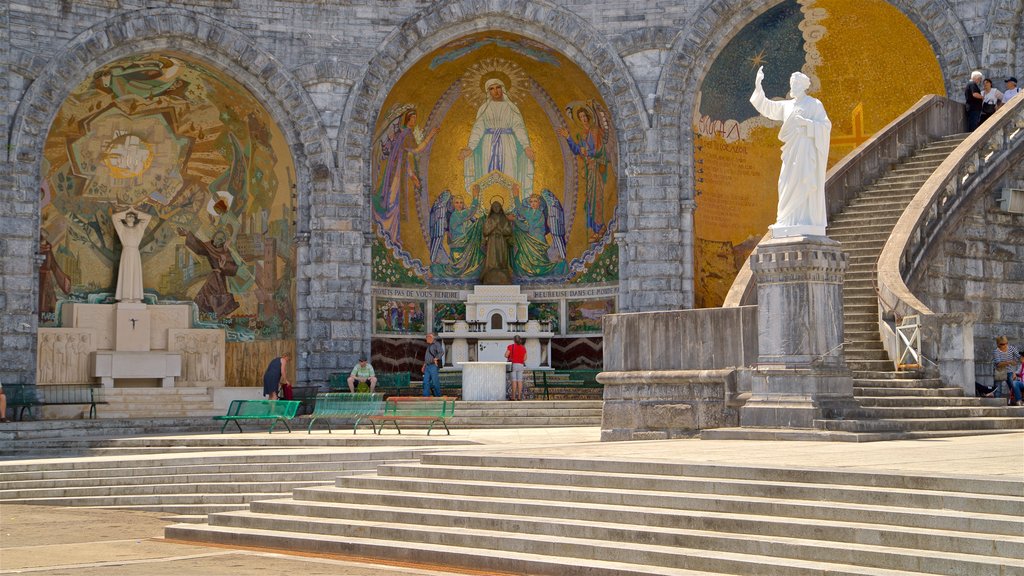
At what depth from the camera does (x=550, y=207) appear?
27672mm

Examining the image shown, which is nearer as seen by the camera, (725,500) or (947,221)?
(725,500)

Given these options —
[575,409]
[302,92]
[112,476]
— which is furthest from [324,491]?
[302,92]

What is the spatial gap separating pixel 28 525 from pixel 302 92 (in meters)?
14.0

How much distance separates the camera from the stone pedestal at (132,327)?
80.9ft

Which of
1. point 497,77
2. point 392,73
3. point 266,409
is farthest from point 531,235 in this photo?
point 266,409

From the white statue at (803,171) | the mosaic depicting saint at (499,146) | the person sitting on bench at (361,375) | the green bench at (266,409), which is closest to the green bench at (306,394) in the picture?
the person sitting on bench at (361,375)

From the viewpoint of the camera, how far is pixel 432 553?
9664 mm

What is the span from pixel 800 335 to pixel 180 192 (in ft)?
52.3

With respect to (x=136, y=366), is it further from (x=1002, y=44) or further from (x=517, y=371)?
(x=1002, y=44)

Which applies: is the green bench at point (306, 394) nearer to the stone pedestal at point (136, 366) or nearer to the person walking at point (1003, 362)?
the stone pedestal at point (136, 366)

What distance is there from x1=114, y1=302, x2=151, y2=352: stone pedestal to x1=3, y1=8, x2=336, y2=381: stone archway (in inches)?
79.9

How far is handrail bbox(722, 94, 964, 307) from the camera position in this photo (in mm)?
19203

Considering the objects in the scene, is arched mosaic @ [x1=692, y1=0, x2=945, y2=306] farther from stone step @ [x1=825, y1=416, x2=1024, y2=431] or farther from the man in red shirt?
stone step @ [x1=825, y1=416, x2=1024, y2=431]

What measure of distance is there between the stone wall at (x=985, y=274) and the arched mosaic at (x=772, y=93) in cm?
682
